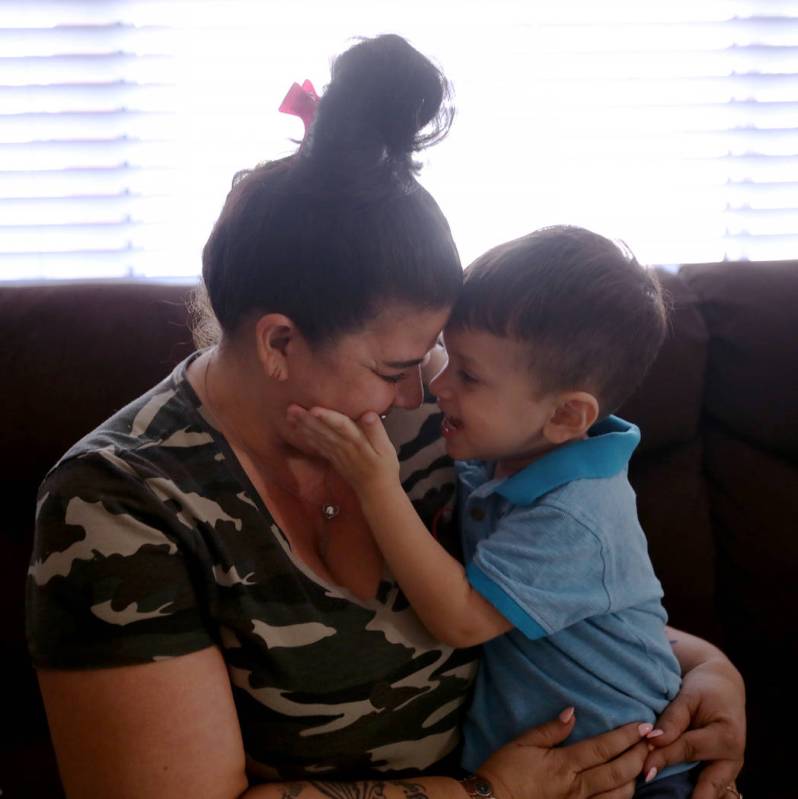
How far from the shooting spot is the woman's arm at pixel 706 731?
1232 millimetres

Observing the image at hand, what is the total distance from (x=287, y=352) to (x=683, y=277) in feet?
3.62

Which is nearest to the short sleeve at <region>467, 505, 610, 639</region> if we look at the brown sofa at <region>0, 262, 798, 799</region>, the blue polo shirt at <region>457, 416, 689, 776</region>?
the blue polo shirt at <region>457, 416, 689, 776</region>

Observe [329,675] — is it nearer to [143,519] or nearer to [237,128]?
[143,519]

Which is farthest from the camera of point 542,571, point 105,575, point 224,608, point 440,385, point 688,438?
point 688,438

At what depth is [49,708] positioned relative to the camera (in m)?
0.94

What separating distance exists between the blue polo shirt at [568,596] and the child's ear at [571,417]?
22 millimetres

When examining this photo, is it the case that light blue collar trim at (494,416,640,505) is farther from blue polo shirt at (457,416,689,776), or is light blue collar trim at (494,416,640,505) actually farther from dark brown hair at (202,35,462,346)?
dark brown hair at (202,35,462,346)

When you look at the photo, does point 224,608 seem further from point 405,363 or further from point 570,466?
point 570,466

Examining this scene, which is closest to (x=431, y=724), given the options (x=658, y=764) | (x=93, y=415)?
(x=658, y=764)

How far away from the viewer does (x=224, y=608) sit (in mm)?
1009

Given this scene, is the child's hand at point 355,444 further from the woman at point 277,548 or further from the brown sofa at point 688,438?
the brown sofa at point 688,438

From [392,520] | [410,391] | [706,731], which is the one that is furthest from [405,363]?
[706,731]

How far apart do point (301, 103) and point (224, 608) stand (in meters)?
0.63

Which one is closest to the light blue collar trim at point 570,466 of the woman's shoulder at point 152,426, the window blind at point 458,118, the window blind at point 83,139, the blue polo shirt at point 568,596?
the blue polo shirt at point 568,596
